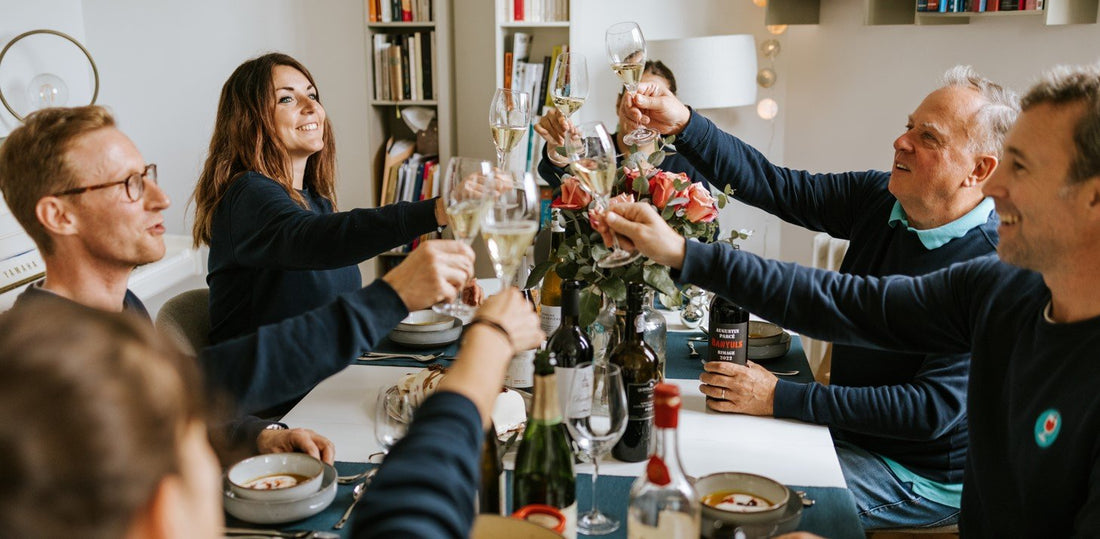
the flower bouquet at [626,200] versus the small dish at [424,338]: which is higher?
the flower bouquet at [626,200]

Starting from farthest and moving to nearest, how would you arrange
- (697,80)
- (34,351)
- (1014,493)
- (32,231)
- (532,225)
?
(697,80)
(32,231)
(1014,493)
(532,225)
(34,351)

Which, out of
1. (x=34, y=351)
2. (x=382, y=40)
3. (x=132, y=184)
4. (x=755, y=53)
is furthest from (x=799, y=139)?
(x=34, y=351)

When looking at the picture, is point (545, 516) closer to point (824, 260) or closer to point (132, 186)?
point (132, 186)

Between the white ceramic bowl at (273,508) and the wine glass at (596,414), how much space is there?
1.25 feet

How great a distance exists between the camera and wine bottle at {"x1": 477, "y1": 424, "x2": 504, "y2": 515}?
1.30m

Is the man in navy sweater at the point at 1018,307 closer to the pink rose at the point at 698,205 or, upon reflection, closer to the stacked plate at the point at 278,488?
the pink rose at the point at 698,205

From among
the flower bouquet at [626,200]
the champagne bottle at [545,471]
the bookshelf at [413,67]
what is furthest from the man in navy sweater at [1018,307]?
the bookshelf at [413,67]

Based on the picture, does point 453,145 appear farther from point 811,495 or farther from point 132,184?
point 811,495

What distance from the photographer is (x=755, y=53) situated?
12.7 feet

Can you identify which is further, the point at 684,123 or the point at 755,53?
the point at 755,53

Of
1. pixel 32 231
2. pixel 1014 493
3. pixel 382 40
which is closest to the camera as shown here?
pixel 1014 493

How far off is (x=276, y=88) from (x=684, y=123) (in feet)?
3.43

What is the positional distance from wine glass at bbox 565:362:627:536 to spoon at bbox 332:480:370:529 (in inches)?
13.1

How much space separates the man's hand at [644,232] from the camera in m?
1.52
